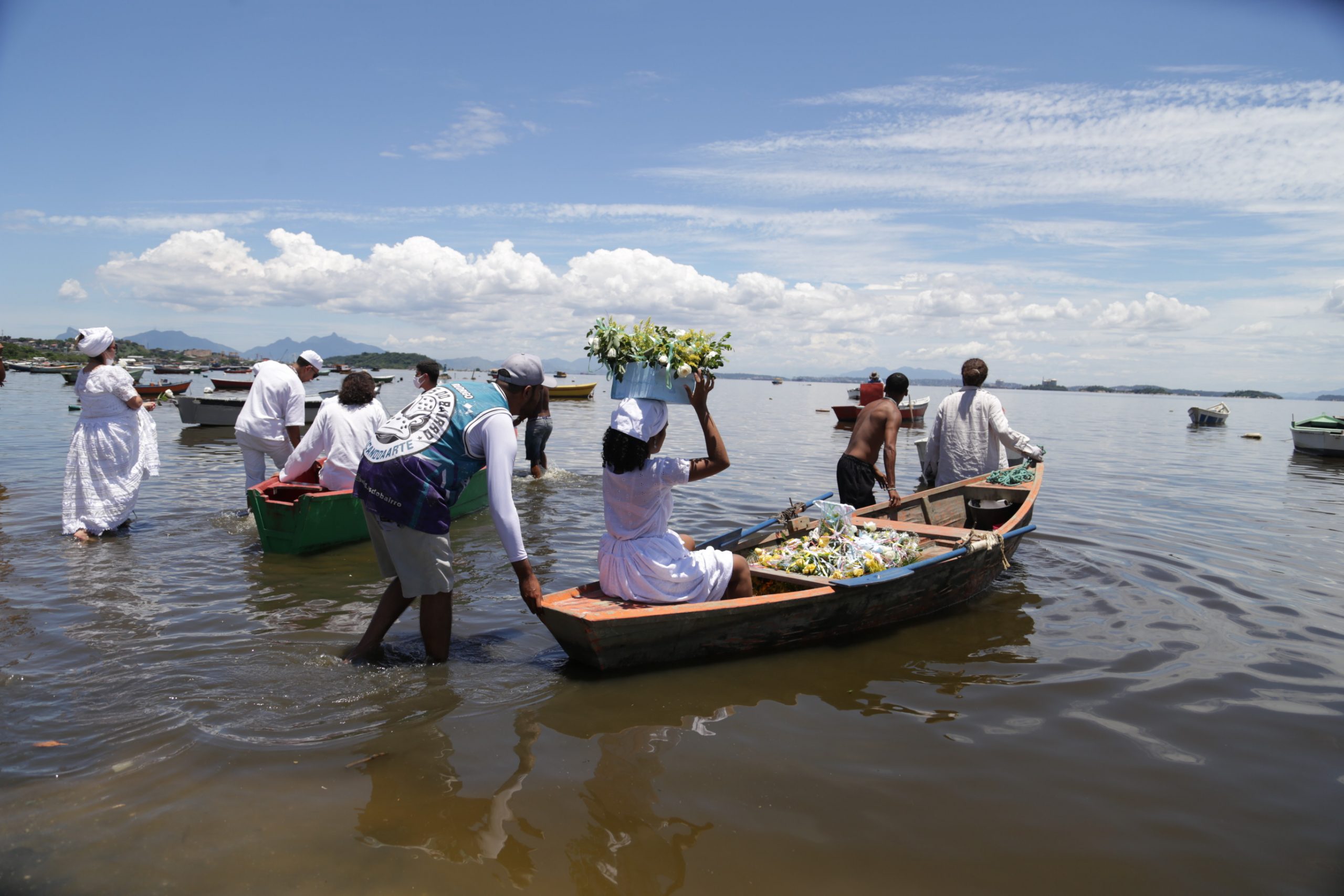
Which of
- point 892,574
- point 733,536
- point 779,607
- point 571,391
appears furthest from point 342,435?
point 571,391

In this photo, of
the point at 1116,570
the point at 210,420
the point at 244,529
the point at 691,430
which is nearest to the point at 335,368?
the point at 210,420

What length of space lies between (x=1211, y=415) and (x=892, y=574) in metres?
38.2

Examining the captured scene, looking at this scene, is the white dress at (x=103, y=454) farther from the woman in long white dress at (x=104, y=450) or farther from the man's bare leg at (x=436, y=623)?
the man's bare leg at (x=436, y=623)

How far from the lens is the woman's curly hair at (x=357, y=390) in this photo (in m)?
7.77

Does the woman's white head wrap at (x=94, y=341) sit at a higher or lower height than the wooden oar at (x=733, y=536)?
higher

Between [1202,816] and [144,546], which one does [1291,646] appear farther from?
[144,546]

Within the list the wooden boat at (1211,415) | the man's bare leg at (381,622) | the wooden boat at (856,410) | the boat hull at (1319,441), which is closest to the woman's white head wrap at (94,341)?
the man's bare leg at (381,622)

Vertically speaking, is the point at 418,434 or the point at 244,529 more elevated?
the point at 418,434

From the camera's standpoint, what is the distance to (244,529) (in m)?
9.02

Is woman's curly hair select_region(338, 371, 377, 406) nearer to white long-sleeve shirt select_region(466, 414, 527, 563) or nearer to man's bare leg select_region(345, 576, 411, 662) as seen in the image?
man's bare leg select_region(345, 576, 411, 662)

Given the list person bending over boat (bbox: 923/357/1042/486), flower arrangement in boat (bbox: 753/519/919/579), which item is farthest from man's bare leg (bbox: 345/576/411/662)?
person bending over boat (bbox: 923/357/1042/486)

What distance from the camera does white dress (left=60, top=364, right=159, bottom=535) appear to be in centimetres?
809

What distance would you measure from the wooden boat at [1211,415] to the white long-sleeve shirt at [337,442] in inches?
1559

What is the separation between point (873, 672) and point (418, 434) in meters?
3.59
